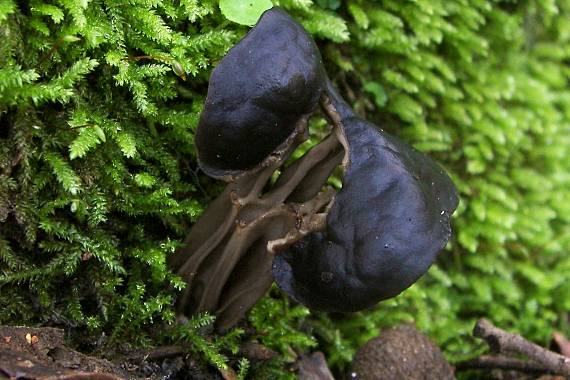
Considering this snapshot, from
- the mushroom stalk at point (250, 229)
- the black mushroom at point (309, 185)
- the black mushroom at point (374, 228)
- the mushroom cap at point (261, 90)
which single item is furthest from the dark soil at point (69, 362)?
the mushroom cap at point (261, 90)

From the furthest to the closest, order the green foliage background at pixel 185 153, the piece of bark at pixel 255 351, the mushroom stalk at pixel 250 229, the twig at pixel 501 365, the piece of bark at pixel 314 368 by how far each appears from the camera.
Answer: the twig at pixel 501 365
the piece of bark at pixel 314 368
the piece of bark at pixel 255 351
the green foliage background at pixel 185 153
the mushroom stalk at pixel 250 229

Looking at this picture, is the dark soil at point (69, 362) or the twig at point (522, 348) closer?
the dark soil at point (69, 362)

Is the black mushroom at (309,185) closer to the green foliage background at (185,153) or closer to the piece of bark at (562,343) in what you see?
the green foliage background at (185,153)

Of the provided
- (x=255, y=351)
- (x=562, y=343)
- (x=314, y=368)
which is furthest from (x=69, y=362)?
(x=562, y=343)

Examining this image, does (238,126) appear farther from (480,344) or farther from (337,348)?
(480,344)

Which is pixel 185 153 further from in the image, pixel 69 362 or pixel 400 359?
pixel 400 359

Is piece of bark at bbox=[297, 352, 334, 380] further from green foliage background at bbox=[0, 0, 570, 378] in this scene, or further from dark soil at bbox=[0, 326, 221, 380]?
dark soil at bbox=[0, 326, 221, 380]

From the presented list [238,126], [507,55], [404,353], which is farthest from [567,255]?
[238,126]
